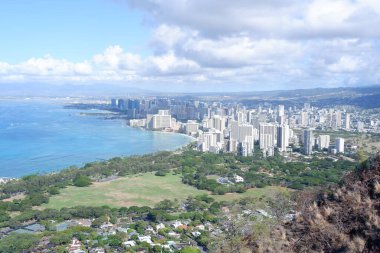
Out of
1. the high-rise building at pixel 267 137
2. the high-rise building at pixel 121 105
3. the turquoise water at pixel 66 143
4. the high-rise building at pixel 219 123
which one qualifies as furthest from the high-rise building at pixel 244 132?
the high-rise building at pixel 121 105

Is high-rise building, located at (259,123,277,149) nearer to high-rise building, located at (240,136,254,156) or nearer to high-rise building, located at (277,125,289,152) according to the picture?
high-rise building, located at (277,125,289,152)

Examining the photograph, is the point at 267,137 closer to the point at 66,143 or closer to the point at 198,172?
the point at 198,172

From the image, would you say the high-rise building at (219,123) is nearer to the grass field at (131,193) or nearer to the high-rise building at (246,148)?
the high-rise building at (246,148)

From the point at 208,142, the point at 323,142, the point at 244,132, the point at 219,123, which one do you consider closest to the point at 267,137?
the point at 244,132

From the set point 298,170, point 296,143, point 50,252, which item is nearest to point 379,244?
point 50,252

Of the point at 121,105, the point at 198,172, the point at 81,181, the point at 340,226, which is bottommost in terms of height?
the point at 198,172
